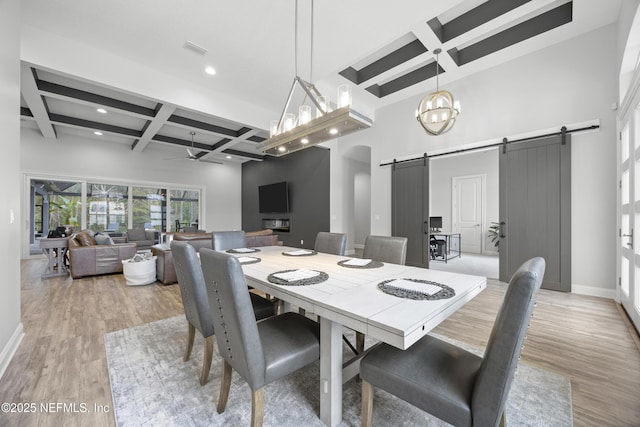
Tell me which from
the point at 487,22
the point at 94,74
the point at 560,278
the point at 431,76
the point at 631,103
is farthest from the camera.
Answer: the point at 431,76

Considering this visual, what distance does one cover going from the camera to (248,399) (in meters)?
1.58

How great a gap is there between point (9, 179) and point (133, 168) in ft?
21.6

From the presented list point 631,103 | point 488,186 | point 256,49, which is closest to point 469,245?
point 488,186

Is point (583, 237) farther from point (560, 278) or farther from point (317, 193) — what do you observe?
point (317, 193)

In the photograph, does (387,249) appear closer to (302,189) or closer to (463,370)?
(463,370)

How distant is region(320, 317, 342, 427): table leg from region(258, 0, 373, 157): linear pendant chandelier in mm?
1444

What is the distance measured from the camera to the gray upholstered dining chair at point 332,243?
291 centimetres

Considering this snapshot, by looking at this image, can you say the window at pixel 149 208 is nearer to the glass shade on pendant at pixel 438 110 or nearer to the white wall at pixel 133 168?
the white wall at pixel 133 168

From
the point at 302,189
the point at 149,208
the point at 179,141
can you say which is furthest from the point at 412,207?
the point at 149,208

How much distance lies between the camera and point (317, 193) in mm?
7055

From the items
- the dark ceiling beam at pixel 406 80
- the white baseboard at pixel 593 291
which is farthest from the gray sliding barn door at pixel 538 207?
the dark ceiling beam at pixel 406 80

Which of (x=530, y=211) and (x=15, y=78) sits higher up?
(x=15, y=78)

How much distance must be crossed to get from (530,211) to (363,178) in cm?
516

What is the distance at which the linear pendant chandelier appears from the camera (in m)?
2.00
